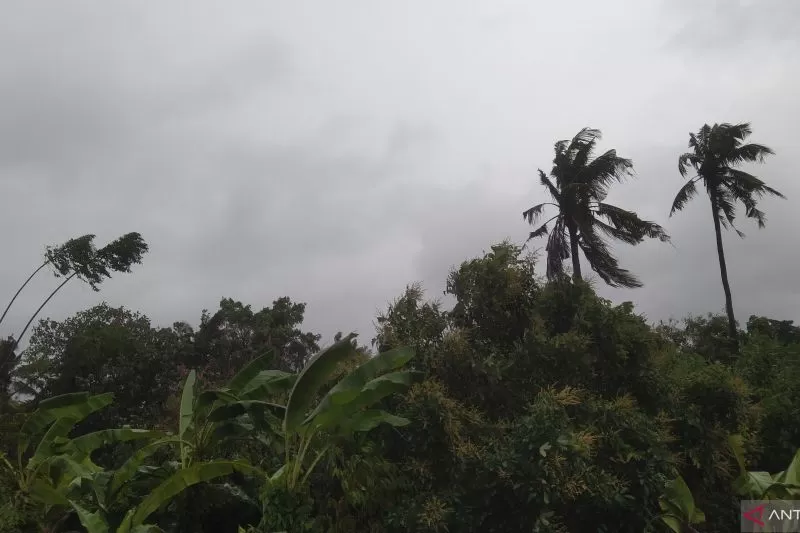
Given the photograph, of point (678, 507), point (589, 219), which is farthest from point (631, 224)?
point (678, 507)

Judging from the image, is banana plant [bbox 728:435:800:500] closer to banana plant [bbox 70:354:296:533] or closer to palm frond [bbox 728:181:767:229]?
banana plant [bbox 70:354:296:533]

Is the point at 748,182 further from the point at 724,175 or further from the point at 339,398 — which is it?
the point at 339,398

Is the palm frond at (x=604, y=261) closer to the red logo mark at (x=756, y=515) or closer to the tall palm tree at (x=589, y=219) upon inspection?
the tall palm tree at (x=589, y=219)

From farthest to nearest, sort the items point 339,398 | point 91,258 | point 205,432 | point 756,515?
point 91,258, point 205,432, point 339,398, point 756,515

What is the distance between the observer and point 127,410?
73.3 ft

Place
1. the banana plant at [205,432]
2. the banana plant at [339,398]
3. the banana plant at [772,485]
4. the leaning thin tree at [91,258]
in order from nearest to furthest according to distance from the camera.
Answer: the banana plant at [339,398], the banana plant at [772,485], the banana plant at [205,432], the leaning thin tree at [91,258]

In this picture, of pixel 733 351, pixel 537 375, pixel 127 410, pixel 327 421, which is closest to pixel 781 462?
pixel 537 375

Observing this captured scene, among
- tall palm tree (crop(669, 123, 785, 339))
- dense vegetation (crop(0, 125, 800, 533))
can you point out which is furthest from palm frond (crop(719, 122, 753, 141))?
dense vegetation (crop(0, 125, 800, 533))

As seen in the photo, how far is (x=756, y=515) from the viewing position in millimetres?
7945

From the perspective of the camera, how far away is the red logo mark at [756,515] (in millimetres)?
7787

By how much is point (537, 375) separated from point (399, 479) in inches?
103

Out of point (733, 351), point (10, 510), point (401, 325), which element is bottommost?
point (10, 510)

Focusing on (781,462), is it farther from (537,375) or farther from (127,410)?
(127,410)

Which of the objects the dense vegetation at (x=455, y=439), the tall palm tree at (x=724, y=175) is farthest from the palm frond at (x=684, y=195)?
the dense vegetation at (x=455, y=439)
